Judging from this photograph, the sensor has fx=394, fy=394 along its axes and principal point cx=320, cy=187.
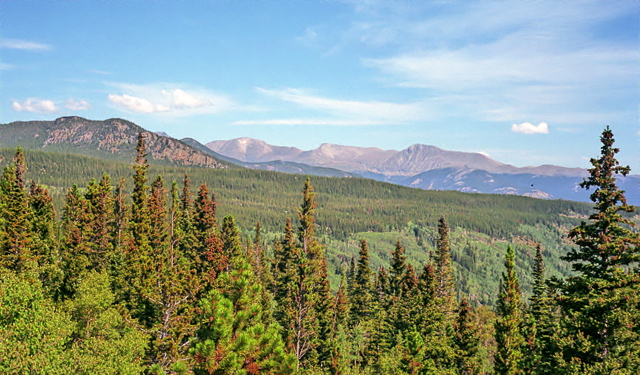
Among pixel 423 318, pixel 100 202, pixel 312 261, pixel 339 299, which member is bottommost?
pixel 339 299

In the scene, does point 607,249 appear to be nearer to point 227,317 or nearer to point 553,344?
point 553,344

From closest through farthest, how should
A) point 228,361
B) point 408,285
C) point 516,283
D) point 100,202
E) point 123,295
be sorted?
1. point 228,361
2. point 516,283
3. point 123,295
4. point 100,202
5. point 408,285

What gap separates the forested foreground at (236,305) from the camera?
23109mm

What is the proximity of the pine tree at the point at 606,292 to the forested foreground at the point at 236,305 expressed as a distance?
0.08 metres

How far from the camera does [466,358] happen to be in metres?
46.1

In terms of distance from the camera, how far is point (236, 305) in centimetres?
2527

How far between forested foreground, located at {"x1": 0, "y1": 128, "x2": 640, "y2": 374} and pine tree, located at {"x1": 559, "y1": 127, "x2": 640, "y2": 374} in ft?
0.27

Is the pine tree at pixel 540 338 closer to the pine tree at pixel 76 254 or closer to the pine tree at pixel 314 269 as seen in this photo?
the pine tree at pixel 314 269

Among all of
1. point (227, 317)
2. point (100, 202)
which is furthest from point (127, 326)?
point (100, 202)

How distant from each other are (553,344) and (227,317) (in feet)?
70.6

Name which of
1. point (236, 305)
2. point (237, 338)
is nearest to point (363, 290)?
point (236, 305)

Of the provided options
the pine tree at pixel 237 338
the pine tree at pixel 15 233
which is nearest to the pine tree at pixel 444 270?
the pine tree at pixel 237 338

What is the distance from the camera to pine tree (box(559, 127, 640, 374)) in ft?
74.2

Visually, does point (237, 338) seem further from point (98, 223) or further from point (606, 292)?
point (98, 223)
